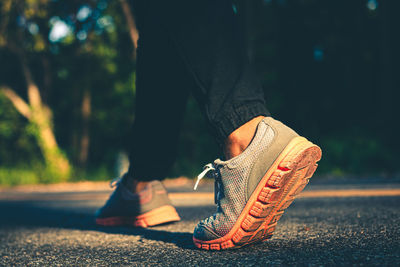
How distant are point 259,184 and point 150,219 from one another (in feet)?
2.68

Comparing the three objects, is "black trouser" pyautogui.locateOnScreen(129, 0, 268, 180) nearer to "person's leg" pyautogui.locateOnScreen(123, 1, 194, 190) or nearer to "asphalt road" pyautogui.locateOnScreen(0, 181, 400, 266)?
"person's leg" pyautogui.locateOnScreen(123, 1, 194, 190)

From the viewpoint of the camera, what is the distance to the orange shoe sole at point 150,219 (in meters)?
1.84

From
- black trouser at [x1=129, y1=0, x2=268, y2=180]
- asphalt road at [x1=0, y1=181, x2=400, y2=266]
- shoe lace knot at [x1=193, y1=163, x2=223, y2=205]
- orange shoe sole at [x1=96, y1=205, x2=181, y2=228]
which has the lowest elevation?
orange shoe sole at [x1=96, y1=205, x2=181, y2=228]

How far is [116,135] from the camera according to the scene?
1430 centimetres

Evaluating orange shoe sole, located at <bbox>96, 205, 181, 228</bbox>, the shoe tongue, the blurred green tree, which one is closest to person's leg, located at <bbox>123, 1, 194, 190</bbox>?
orange shoe sole, located at <bbox>96, 205, 181, 228</bbox>

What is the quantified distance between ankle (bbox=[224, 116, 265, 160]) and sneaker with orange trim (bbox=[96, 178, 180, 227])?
742 millimetres

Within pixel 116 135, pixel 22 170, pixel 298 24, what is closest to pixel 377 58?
pixel 298 24

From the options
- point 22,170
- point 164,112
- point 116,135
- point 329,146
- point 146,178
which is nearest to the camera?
point 164,112

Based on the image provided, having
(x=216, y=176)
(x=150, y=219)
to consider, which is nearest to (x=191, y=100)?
(x=150, y=219)

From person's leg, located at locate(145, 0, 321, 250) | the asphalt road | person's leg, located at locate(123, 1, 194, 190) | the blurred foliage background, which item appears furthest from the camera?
the blurred foliage background

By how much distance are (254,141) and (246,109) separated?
96 millimetres

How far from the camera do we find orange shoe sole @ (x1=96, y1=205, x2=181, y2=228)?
6.04 feet

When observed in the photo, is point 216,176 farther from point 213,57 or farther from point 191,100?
point 191,100

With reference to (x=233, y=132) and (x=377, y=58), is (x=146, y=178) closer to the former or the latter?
(x=233, y=132)
